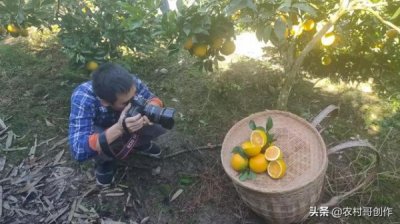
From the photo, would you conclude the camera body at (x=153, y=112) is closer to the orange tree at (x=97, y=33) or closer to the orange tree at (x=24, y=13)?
the orange tree at (x=97, y=33)

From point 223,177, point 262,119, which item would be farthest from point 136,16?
point 223,177

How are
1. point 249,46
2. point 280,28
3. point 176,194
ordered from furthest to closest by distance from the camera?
point 249,46, point 176,194, point 280,28

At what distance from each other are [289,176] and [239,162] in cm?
37

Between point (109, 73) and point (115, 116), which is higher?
point (109, 73)

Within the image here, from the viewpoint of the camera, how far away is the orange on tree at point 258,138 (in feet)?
8.88

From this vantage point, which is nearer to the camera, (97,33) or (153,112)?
(153,112)

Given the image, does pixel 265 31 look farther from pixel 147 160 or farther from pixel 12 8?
pixel 12 8

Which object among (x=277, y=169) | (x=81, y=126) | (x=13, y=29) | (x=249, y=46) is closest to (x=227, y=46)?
(x=277, y=169)

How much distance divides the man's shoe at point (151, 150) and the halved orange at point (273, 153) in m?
1.23

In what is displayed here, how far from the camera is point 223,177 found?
3203 millimetres

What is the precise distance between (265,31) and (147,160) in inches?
69.4

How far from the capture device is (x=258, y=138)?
2.74 meters

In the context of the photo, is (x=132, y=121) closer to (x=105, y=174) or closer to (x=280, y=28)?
(x=105, y=174)

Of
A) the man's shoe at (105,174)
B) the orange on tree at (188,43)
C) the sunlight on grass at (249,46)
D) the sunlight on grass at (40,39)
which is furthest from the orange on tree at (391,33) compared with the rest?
the sunlight on grass at (40,39)
